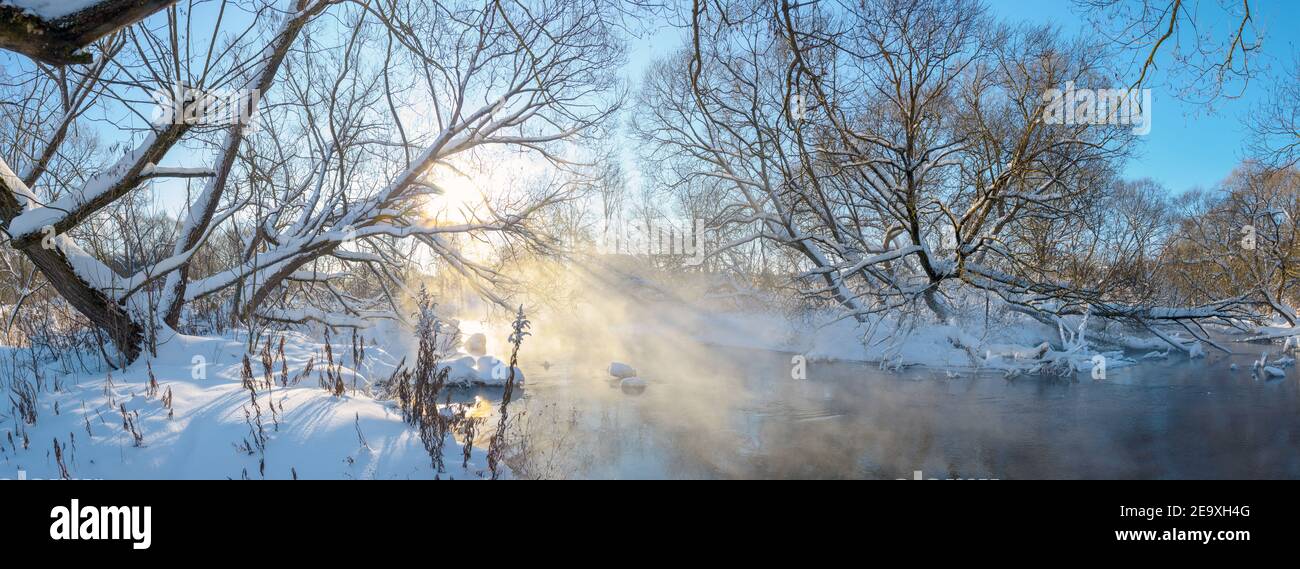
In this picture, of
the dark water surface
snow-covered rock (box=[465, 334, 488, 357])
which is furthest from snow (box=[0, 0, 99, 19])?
snow-covered rock (box=[465, 334, 488, 357])

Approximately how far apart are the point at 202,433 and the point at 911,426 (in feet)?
26.5

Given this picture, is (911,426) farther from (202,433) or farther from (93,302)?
(93,302)

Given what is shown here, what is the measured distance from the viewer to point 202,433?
4.05 meters

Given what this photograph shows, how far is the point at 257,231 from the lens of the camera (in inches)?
366

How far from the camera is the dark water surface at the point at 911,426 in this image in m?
6.51

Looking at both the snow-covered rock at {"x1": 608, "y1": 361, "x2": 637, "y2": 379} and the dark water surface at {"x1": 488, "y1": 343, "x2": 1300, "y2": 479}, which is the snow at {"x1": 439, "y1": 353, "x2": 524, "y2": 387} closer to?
the dark water surface at {"x1": 488, "y1": 343, "x2": 1300, "y2": 479}

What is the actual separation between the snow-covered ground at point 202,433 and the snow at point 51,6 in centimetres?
224

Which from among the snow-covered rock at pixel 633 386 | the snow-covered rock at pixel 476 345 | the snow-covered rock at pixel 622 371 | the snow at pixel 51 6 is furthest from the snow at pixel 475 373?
the snow at pixel 51 6
